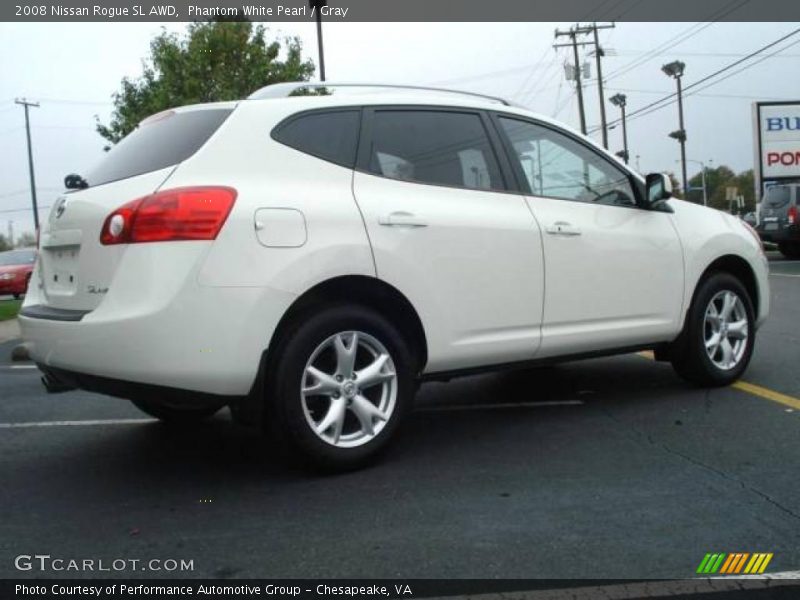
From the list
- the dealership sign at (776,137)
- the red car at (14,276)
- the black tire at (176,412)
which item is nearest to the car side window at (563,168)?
the black tire at (176,412)

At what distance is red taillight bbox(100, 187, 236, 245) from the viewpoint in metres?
3.48

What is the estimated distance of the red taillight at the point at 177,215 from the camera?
3477 mm

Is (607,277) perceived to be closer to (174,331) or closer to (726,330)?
(726,330)

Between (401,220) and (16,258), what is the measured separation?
21.7m

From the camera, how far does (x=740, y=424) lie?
462 centimetres

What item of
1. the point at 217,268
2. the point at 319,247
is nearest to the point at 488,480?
the point at 319,247

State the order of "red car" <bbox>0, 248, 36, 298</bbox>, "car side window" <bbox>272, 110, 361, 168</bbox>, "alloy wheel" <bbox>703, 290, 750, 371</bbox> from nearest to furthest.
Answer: "car side window" <bbox>272, 110, 361, 168</bbox>, "alloy wheel" <bbox>703, 290, 750, 371</bbox>, "red car" <bbox>0, 248, 36, 298</bbox>

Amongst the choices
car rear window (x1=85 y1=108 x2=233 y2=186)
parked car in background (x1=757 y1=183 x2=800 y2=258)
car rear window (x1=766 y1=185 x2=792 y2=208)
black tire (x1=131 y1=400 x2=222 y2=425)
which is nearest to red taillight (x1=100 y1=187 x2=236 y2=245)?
car rear window (x1=85 y1=108 x2=233 y2=186)

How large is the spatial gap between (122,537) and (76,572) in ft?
1.05

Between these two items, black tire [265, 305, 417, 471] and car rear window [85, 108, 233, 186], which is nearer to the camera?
black tire [265, 305, 417, 471]

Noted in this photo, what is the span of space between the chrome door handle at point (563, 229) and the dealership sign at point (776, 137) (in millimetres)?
23060

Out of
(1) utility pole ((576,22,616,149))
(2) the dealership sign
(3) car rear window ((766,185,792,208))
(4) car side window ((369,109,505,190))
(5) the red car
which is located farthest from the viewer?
(1) utility pole ((576,22,616,149))

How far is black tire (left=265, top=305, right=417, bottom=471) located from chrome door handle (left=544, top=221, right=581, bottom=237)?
1161mm

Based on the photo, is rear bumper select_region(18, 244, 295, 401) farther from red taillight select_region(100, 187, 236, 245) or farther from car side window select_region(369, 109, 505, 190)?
car side window select_region(369, 109, 505, 190)
